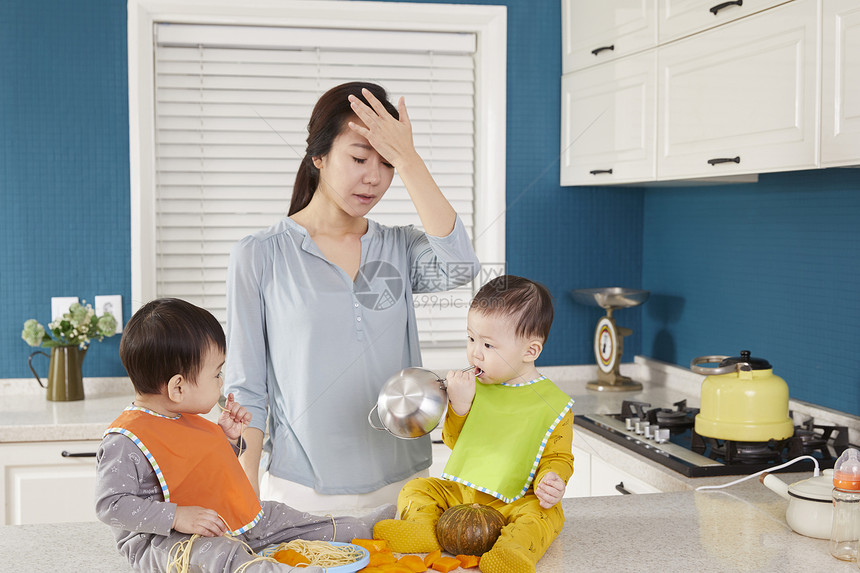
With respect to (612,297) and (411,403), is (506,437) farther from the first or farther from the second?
(612,297)

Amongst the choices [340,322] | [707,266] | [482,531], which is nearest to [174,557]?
[482,531]

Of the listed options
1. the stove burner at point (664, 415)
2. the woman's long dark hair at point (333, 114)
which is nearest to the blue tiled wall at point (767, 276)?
the stove burner at point (664, 415)

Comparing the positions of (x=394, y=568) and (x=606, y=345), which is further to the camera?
(x=606, y=345)

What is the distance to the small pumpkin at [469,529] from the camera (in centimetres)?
122

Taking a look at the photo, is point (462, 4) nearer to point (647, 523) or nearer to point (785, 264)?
point (785, 264)

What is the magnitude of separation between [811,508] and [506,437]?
511 mm

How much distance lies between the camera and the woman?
4.85 ft

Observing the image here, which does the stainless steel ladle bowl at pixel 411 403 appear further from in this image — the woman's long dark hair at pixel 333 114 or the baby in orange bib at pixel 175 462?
the woman's long dark hair at pixel 333 114

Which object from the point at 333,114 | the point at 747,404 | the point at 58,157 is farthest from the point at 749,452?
the point at 58,157

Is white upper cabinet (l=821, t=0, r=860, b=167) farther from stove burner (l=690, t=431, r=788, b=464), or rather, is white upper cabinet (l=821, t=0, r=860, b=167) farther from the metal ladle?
the metal ladle

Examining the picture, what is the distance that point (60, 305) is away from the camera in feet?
9.43

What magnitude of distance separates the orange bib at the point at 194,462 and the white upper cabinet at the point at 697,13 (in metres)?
1.62

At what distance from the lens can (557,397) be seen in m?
1.37

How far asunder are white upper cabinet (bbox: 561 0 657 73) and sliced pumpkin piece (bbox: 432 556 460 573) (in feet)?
5.97
